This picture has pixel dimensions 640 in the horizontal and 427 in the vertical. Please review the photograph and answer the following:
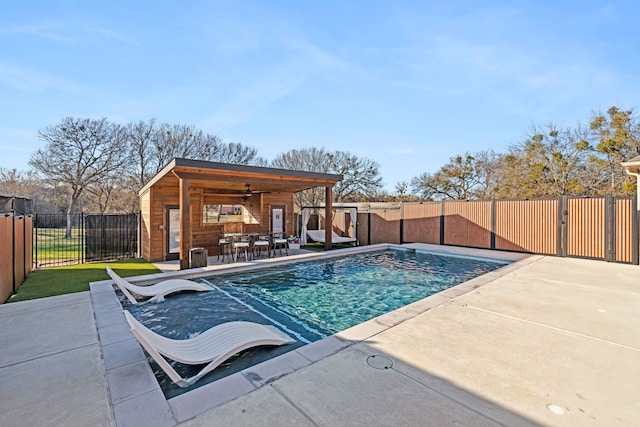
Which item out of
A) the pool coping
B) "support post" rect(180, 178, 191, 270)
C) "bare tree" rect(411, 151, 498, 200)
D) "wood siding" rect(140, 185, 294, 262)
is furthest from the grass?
"bare tree" rect(411, 151, 498, 200)

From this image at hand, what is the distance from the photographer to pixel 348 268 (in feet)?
28.4

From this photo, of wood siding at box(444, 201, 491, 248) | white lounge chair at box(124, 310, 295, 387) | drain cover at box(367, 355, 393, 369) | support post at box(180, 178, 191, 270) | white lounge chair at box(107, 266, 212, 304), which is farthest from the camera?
wood siding at box(444, 201, 491, 248)

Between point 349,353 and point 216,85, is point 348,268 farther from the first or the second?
point 216,85

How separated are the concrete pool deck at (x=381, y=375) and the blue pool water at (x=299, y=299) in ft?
1.87

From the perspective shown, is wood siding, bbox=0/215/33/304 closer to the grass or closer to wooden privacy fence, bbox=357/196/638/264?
the grass

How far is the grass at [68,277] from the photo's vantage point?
566 centimetres

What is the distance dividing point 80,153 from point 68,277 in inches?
589

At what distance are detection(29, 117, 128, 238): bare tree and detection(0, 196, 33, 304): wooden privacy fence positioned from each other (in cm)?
1308

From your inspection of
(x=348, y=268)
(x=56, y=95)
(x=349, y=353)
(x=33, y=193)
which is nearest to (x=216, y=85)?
(x=56, y=95)

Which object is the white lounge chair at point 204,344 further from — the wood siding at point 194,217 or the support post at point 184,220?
the wood siding at point 194,217

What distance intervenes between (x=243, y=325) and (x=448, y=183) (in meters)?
22.6

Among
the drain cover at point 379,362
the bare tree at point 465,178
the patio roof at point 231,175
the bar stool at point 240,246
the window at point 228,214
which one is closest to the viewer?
the drain cover at point 379,362

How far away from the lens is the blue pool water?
4.20 meters

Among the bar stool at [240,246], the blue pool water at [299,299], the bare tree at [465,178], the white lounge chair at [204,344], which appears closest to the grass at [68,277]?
the blue pool water at [299,299]
